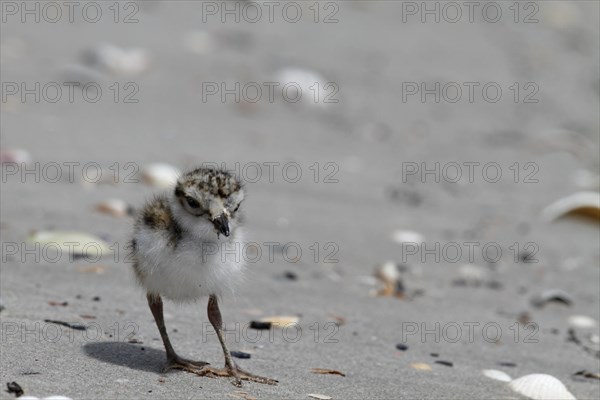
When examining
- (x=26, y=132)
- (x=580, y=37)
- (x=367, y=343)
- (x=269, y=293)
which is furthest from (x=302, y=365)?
(x=580, y=37)

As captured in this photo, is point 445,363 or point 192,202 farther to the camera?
point 445,363

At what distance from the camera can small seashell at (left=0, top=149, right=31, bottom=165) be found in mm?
6215

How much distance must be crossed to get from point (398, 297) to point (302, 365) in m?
1.44

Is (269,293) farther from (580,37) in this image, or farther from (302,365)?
(580,37)

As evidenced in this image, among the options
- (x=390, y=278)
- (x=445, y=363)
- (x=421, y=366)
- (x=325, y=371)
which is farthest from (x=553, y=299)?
(x=325, y=371)

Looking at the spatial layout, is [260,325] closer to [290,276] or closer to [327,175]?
[290,276]

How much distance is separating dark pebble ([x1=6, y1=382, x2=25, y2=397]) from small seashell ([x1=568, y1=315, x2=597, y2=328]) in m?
3.09

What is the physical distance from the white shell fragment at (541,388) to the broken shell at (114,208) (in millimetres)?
2609

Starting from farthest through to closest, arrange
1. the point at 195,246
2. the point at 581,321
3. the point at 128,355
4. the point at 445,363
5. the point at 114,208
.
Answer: the point at 114,208
the point at 581,321
the point at 445,363
the point at 128,355
the point at 195,246

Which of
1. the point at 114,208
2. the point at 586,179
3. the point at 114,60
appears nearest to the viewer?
the point at 114,208

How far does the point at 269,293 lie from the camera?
16.6 feet

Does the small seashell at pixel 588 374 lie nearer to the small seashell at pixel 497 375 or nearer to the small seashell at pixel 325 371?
the small seashell at pixel 497 375

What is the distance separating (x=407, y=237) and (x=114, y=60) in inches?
133

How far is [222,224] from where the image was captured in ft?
11.6
